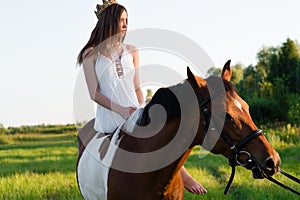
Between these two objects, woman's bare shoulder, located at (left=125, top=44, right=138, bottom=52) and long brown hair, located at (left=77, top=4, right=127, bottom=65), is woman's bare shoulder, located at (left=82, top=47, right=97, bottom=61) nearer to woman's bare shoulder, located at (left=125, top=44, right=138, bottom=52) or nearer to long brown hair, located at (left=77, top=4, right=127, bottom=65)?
long brown hair, located at (left=77, top=4, right=127, bottom=65)

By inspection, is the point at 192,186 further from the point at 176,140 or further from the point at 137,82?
the point at 137,82

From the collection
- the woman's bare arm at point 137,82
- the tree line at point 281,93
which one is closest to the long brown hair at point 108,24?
the woman's bare arm at point 137,82

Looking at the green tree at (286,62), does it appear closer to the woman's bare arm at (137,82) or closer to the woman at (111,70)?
the woman's bare arm at (137,82)

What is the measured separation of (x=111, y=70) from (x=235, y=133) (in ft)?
4.72

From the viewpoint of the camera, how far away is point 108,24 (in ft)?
13.0

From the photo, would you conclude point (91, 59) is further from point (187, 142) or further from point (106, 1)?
point (187, 142)

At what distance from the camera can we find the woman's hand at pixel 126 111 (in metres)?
3.67

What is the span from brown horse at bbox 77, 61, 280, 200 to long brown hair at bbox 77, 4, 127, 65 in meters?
0.94

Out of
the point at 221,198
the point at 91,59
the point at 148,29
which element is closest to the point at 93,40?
the point at 91,59

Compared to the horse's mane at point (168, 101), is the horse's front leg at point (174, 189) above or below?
below

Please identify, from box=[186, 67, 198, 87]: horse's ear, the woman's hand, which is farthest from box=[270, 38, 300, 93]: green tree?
box=[186, 67, 198, 87]: horse's ear

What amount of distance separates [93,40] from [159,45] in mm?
661

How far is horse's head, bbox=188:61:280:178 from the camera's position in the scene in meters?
2.94

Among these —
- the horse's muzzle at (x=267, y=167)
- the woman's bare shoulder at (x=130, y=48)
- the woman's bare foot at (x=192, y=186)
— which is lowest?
the woman's bare foot at (x=192, y=186)
